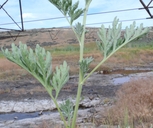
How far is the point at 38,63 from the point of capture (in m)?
1.64

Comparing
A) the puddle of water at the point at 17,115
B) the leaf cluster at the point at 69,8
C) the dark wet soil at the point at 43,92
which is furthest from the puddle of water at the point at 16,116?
the leaf cluster at the point at 69,8

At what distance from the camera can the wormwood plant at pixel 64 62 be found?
162 centimetres

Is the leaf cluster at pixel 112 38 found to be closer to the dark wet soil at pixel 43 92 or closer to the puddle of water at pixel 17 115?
the puddle of water at pixel 17 115

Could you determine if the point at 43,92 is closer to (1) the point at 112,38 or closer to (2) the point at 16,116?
(2) the point at 16,116

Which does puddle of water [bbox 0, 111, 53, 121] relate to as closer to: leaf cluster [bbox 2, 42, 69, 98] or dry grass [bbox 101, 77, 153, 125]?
dry grass [bbox 101, 77, 153, 125]

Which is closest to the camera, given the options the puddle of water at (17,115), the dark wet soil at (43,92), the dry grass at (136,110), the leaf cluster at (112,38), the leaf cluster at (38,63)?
the leaf cluster at (38,63)

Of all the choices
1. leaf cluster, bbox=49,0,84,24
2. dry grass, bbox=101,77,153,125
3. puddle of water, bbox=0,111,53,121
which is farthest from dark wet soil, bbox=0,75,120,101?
leaf cluster, bbox=49,0,84,24

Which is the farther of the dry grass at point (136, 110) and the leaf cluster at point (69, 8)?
the dry grass at point (136, 110)

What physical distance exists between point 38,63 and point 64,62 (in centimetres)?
14

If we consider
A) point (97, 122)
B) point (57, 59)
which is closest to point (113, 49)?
point (97, 122)

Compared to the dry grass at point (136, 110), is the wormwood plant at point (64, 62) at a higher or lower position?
higher

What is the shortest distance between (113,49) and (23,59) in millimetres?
497

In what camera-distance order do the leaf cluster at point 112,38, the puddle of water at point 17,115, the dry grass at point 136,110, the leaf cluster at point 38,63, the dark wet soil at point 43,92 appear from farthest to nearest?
the dark wet soil at point 43,92 → the puddle of water at point 17,115 → the dry grass at point 136,110 → the leaf cluster at point 112,38 → the leaf cluster at point 38,63

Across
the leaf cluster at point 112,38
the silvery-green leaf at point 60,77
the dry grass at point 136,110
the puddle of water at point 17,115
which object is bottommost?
the puddle of water at point 17,115
